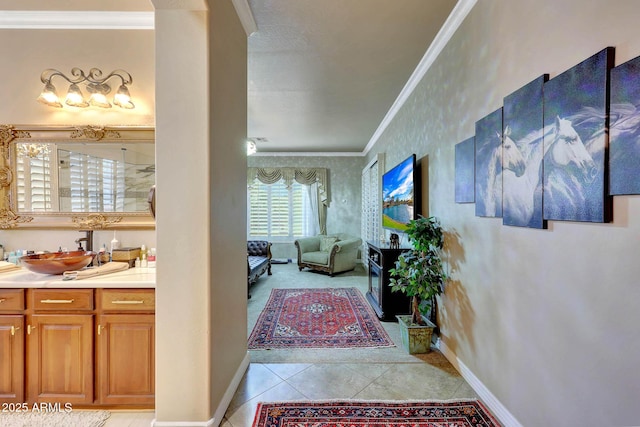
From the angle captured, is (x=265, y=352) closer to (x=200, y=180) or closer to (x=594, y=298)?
(x=200, y=180)

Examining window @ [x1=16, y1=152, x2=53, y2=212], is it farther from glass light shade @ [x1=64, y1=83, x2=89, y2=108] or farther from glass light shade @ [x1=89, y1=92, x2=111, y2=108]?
glass light shade @ [x1=89, y1=92, x2=111, y2=108]

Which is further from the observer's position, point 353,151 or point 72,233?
point 353,151

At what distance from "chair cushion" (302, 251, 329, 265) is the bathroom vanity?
4030 millimetres

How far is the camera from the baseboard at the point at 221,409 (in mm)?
1523

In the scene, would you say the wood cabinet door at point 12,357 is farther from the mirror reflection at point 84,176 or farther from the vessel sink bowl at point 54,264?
the mirror reflection at point 84,176

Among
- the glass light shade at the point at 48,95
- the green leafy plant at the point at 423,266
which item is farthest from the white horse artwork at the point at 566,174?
the glass light shade at the point at 48,95

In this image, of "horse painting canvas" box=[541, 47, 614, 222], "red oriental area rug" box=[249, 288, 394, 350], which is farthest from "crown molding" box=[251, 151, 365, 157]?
"horse painting canvas" box=[541, 47, 614, 222]

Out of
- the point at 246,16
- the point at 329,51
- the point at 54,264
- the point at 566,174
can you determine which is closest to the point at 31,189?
the point at 54,264

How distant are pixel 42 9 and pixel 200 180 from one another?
199 centimetres

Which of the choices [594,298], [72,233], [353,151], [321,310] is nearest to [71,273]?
[72,233]

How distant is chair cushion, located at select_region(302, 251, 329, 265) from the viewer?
5.57m

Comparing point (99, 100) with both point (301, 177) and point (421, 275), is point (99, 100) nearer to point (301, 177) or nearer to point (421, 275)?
point (421, 275)

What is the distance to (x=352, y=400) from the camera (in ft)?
6.08

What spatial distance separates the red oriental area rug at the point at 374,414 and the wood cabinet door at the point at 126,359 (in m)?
0.74
